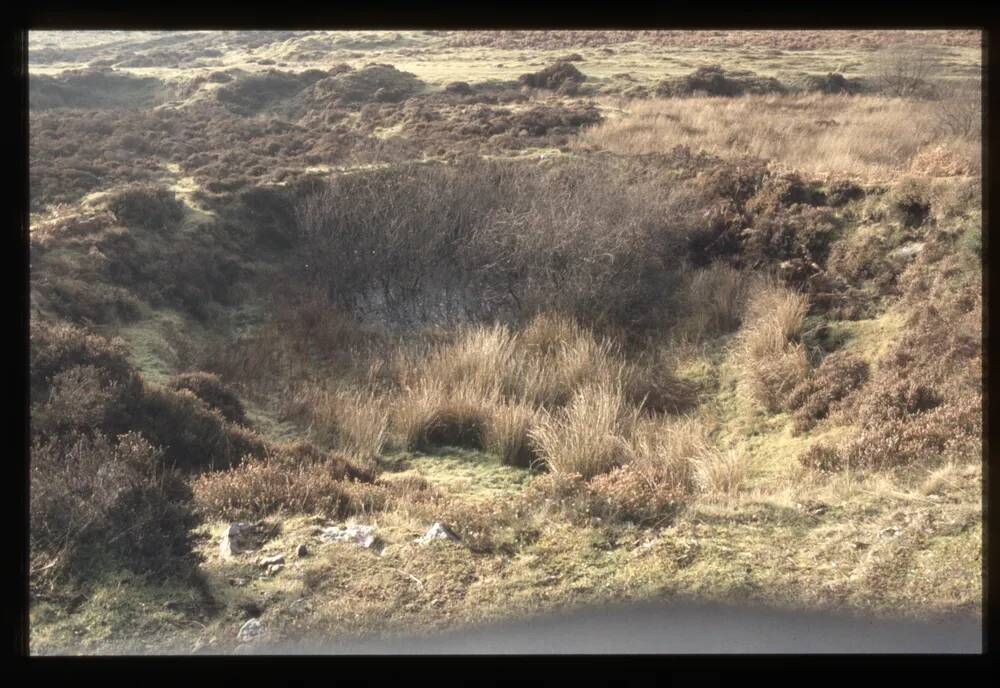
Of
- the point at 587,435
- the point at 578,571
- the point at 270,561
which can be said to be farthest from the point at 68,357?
the point at 578,571

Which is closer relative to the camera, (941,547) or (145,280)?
(941,547)

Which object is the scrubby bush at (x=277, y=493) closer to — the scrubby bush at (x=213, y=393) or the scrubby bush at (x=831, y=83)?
the scrubby bush at (x=213, y=393)

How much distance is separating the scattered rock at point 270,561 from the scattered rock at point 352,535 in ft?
0.98

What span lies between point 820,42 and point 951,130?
7.43 ft

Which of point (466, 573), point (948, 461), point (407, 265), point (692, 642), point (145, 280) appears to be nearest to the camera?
point (692, 642)

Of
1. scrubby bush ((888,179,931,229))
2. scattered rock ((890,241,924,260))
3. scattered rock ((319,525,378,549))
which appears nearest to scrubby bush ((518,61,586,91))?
scrubby bush ((888,179,931,229))

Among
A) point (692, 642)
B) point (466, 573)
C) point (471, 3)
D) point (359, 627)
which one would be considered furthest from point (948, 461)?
point (471, 3)

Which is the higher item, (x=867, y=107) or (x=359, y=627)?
(x=867, y=107)

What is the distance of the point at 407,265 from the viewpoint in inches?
406

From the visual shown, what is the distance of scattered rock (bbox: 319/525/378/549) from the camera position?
504 centimetres

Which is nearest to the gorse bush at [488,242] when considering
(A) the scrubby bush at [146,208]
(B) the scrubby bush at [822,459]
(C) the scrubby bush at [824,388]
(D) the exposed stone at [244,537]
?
(A) the scrubby bush at [146,208]

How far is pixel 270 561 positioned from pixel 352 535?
0.50 meters

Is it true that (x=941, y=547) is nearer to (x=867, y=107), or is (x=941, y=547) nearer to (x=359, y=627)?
(x=359, y=627)

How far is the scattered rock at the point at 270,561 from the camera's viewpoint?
484 cm
